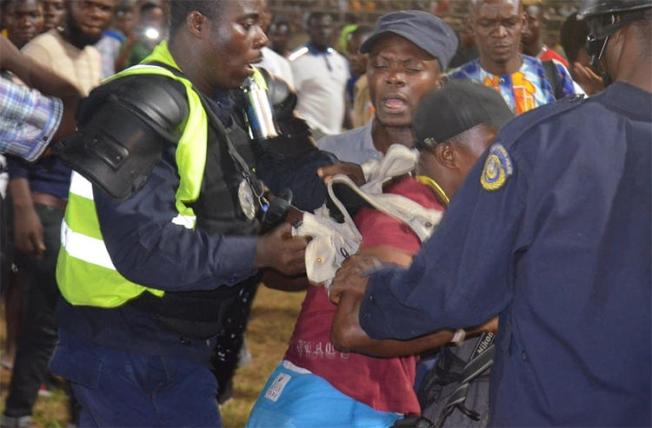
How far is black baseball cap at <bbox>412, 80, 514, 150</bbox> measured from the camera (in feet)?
10.6

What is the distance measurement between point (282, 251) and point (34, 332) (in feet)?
10.3

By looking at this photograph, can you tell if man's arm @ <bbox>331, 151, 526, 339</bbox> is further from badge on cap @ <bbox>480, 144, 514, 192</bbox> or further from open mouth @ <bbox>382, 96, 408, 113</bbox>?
open mouth @ <bbox>382, 96, 408, 113</bbox>

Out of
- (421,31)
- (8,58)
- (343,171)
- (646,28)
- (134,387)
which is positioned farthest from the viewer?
(421,31)

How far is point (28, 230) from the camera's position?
5.70 metres

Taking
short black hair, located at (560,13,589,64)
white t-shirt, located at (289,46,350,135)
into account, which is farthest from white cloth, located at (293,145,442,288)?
white t-shirt, located at (289,46,350,135)

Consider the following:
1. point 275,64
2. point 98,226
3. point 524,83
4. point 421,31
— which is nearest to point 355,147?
point 421,31

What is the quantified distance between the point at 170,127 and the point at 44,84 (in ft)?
2.84

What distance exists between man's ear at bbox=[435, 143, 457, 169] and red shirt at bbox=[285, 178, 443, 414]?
16cm

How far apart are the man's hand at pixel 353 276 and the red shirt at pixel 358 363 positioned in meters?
0.16

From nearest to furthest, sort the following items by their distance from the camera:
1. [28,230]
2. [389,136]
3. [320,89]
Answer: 1. [389,136]
2. [28,230]
3. [320,89]

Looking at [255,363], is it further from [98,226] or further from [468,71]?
[98,226]

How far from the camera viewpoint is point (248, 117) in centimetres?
374

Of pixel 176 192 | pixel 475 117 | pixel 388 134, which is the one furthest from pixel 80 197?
pixel 388 134

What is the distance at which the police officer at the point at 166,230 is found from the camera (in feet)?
10.4
